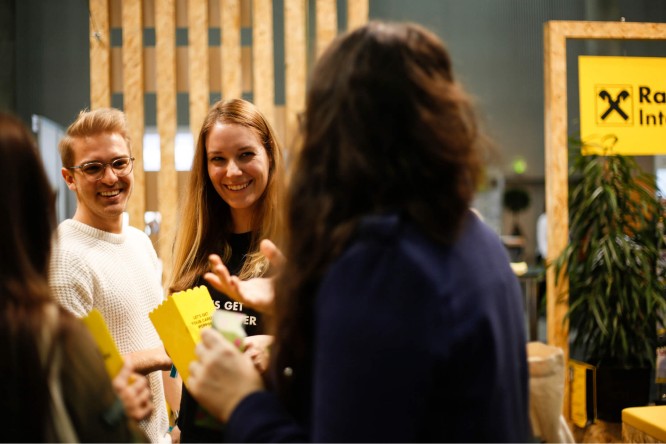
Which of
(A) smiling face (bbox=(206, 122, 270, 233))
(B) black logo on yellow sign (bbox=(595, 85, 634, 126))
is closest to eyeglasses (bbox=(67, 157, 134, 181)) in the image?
(A) smiling face (bbox=(206, 122, 270, 233))

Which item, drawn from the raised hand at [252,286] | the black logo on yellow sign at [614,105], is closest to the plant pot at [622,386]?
the black logo on yellow sign at [614,105]

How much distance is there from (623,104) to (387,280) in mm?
4074

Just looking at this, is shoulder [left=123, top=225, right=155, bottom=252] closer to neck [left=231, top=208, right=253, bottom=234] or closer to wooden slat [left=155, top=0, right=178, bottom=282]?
neck [left=231, top=208, right=253, bottom=234]

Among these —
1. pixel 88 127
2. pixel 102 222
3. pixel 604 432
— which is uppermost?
pixel 88 127

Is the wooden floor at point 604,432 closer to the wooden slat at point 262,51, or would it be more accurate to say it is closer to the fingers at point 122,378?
the wooden slat at point 262,51

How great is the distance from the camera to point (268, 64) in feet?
14.4

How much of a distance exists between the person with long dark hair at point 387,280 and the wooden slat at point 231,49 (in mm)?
3584

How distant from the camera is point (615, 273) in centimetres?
409

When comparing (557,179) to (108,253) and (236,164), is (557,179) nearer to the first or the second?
(236,164)

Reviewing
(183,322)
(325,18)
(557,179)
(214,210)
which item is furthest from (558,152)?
(183,322)

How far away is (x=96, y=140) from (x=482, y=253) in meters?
1.61

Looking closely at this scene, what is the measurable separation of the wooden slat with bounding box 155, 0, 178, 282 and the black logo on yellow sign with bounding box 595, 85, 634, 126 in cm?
286

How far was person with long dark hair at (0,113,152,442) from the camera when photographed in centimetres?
87

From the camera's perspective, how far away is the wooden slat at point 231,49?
437cm
